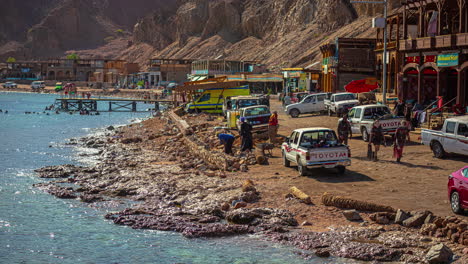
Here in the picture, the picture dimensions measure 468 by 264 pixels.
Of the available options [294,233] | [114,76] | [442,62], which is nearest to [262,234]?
[294,233]

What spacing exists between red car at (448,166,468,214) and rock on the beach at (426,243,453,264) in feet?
8.38

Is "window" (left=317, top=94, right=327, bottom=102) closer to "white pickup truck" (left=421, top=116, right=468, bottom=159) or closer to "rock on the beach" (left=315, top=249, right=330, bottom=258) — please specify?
"white pickup truck" (left=421, top=116, right=468, bottom=159)

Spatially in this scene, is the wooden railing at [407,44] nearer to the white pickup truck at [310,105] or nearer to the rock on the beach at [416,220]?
the white pickup truck at [310,105]

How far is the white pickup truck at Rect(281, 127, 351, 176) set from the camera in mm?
20094

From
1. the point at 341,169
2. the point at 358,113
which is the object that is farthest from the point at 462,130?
the point at 358,113

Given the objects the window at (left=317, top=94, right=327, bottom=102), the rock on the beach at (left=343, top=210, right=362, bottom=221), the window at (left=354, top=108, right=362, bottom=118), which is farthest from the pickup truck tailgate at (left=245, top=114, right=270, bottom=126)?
the rock on the beach at (left=343, top=210, right=362, bottom=221)

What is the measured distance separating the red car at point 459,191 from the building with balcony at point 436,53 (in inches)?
772

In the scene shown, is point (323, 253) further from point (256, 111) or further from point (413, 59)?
point (413, 59)

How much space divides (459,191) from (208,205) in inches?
285

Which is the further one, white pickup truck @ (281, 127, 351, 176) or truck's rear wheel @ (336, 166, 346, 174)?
truck's rear wheel @ (336, 166, 346, 174)

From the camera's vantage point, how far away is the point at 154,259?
14445mm

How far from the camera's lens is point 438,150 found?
2325 centimetres

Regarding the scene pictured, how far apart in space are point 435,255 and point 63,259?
8678mm

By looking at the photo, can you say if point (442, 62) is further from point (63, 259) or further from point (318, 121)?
point (63, 259)
